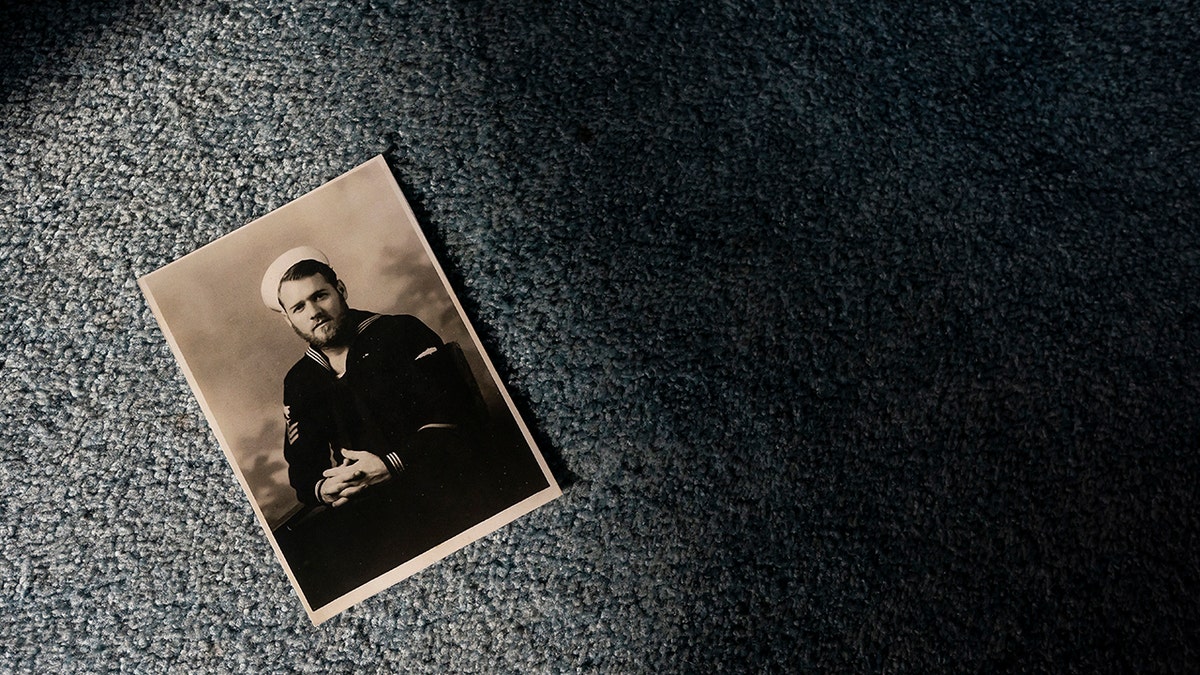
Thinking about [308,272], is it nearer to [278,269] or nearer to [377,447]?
[278,269]

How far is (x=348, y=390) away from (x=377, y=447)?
44mm

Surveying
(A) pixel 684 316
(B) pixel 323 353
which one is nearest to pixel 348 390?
(B) pixel 323 353

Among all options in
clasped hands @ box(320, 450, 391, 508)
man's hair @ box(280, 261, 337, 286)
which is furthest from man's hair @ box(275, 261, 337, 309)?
clasped hands @ box(320, 450, 391, 508)

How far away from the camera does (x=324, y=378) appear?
502 mm

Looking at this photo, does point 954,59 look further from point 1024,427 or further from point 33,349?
point 33,349

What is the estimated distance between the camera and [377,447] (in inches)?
19.7

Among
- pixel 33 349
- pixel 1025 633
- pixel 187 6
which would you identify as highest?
pixel 187 6

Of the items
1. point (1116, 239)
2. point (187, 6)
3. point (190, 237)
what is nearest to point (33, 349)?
point (190, 237)

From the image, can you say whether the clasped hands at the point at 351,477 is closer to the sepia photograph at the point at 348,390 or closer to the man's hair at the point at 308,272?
the sepia photograph at the point at 348,390

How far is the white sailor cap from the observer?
1.66 ft

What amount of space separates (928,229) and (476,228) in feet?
1.03

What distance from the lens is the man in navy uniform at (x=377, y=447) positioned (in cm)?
50

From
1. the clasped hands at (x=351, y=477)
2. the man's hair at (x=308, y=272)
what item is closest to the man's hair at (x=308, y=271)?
the man's hair at (x=308, y=272)

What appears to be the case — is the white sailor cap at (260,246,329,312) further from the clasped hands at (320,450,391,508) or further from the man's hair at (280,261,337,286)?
the clasped hands at (320,450,391,508)
